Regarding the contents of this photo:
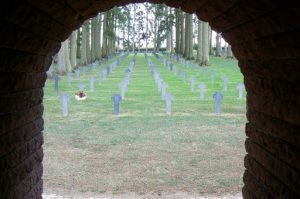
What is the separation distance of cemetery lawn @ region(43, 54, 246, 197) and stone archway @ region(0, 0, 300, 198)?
127 inches

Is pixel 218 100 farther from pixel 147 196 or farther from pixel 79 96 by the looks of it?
pixel 147 196

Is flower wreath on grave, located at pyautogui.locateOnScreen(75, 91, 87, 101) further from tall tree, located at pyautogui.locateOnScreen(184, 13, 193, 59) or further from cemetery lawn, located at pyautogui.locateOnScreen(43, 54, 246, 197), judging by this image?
tall tree, located at pyautogui.locateOnScreen(184, 13, 193, 59)

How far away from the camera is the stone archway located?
12.5 ft

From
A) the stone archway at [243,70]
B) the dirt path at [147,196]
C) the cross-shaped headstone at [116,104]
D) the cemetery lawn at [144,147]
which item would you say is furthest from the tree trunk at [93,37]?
the stone archway at [243,70]

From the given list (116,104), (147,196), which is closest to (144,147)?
(147,196)

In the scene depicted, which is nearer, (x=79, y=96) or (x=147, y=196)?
(x=147, y=196)

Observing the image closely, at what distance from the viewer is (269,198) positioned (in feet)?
15.5

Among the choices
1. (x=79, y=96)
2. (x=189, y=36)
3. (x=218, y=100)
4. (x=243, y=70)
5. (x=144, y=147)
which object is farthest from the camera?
(x=189, y=36)

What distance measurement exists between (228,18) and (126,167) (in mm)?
6034

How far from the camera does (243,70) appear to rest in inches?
223

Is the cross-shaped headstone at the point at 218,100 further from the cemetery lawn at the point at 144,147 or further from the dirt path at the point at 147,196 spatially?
the dirt path at the point at 147,196

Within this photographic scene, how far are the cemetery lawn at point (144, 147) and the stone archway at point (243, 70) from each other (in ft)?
10.6

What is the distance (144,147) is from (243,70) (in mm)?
6786

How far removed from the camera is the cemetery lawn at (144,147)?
9055 millimetres
